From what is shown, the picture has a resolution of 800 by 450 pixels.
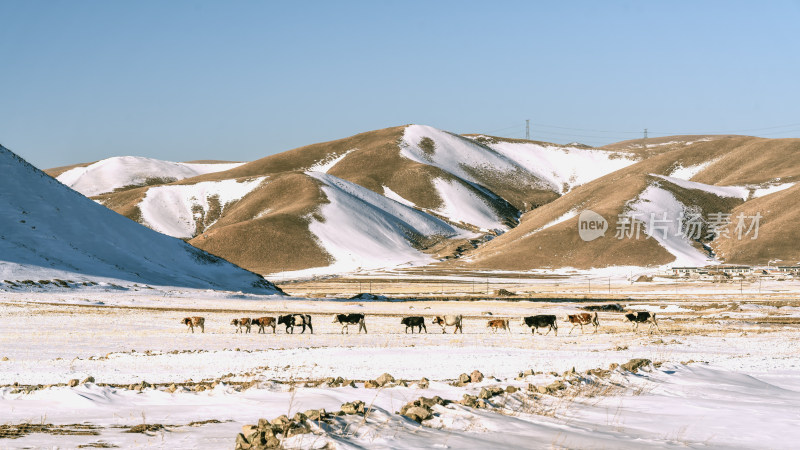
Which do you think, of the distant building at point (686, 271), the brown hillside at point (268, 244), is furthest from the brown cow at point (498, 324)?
the brown hillside at point (268, 244)

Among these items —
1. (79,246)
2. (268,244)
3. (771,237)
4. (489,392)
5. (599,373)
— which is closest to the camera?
(489,392)

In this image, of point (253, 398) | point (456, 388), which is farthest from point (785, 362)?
point (253, 398)

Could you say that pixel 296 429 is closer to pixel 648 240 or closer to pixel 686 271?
pixel 686 271

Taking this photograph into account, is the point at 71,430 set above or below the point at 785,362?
above

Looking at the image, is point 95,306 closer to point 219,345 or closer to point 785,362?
point 219,345

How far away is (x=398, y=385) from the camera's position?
17.7 meters

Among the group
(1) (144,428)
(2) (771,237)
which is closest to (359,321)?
(1) (144,428)

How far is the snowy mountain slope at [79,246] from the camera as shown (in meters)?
77.6

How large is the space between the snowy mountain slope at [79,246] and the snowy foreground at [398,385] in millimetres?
35054

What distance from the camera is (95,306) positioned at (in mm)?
54906

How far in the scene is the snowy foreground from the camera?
470 inches

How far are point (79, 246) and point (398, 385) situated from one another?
77846 millimetres

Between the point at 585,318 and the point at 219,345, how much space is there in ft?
65.5

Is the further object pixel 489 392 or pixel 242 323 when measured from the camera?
pixel 242 323
